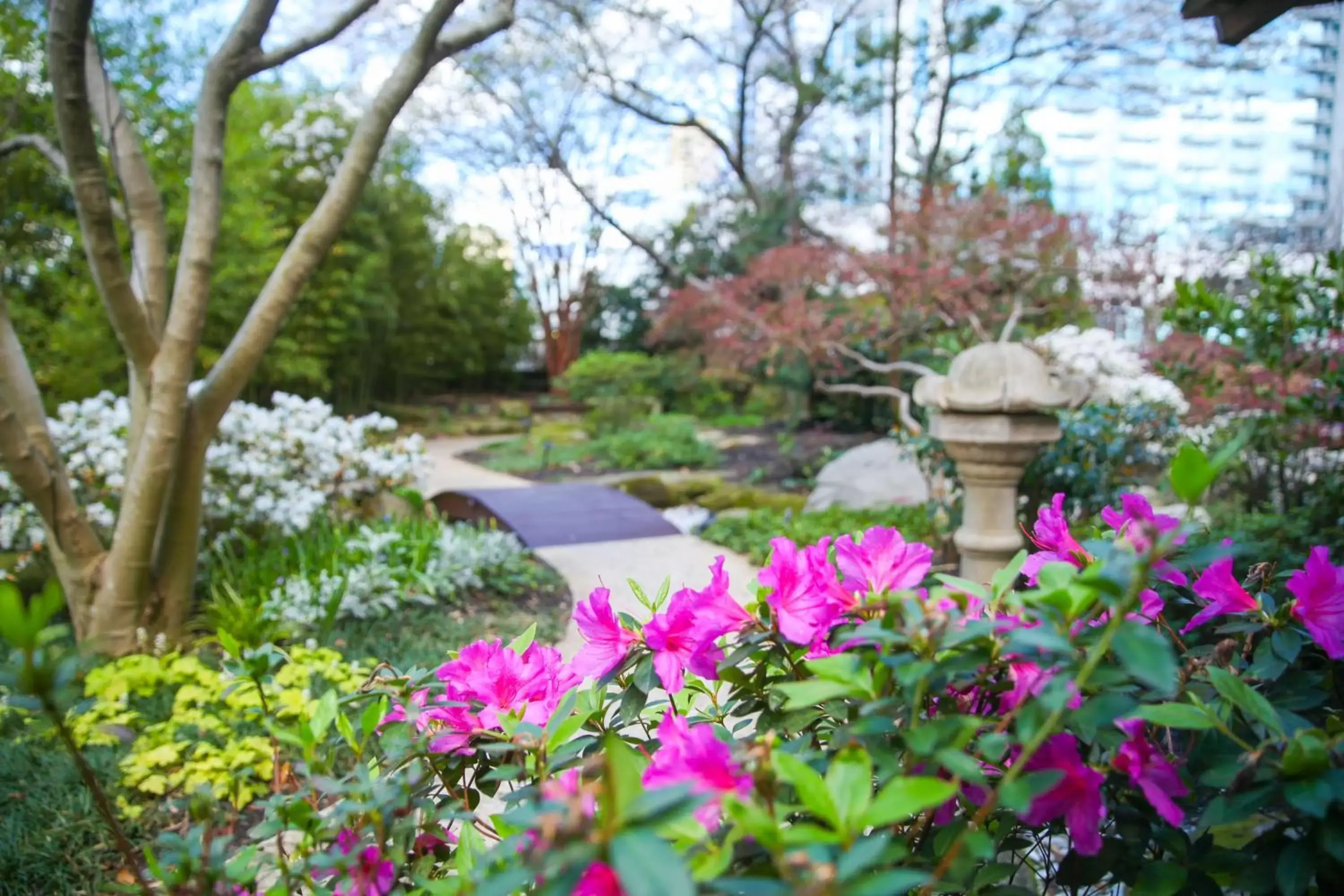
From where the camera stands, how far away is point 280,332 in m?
10.4

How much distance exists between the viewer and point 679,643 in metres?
0.77

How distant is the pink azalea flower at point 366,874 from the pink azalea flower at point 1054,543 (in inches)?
22.4

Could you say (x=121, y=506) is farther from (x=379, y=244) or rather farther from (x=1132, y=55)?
(x=1132, y=55)

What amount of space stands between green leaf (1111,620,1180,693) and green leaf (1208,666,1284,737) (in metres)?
0.15

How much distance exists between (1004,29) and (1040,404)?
9155mm

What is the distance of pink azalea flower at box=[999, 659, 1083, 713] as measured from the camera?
1.97 ft

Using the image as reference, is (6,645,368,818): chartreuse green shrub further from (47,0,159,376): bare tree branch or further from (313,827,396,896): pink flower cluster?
(313,827,396,896): pink flower cluster

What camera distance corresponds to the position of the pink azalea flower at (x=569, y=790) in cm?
45

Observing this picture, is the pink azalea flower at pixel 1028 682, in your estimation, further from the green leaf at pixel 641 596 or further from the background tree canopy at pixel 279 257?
the background tree canopy at pixel 279 257

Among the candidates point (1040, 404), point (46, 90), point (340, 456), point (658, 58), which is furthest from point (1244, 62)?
point (46, 90)

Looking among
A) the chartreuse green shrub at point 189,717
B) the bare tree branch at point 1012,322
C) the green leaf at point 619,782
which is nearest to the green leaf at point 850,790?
the green leaf at point 619,782

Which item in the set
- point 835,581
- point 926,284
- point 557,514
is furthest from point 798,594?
point 926,284

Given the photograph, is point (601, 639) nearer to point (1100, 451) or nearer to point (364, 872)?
point (364, 872)

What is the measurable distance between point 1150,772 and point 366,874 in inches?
23.6
